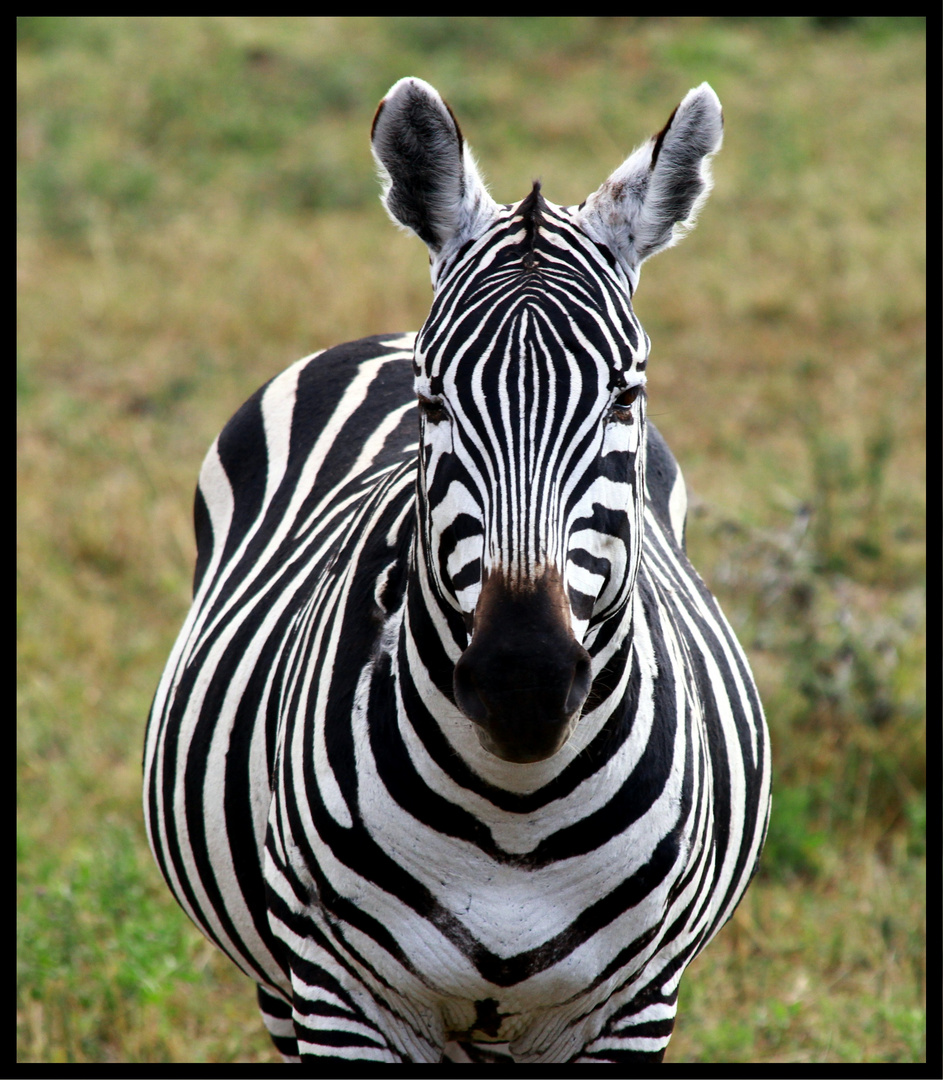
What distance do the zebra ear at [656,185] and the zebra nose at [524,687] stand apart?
76 cm

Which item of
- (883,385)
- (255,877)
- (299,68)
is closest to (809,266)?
(883,385)

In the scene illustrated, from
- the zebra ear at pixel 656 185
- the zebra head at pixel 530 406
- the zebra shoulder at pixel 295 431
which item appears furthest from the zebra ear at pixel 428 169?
the zebra shoulder at pixel 295 431

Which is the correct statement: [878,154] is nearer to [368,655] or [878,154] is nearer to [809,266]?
[809,266]

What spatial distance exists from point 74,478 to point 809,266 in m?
6.22

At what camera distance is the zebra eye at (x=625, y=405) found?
1971 mm

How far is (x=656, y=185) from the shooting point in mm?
2115

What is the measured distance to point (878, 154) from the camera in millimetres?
11828

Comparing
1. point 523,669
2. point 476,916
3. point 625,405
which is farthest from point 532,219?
point 476,916

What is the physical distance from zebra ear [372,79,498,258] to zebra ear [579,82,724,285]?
→ 204mm

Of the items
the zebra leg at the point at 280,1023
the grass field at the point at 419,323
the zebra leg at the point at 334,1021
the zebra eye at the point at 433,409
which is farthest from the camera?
the grass field at the point at 419,323

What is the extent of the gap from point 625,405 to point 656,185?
43cm

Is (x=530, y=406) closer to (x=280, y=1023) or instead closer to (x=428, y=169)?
(x=428, y=169)

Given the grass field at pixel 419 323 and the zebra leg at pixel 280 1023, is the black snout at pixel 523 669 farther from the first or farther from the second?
the grass field at pixel 419 323

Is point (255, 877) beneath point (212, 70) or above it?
beneath
